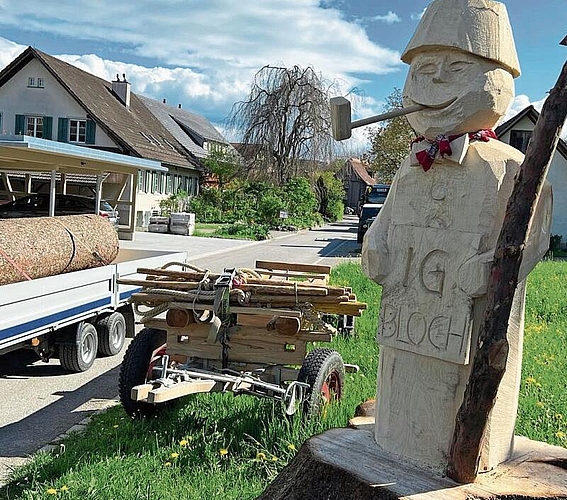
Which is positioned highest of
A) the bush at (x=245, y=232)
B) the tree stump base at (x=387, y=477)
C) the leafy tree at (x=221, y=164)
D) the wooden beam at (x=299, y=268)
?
the leafy tree at (x=221, y=164)

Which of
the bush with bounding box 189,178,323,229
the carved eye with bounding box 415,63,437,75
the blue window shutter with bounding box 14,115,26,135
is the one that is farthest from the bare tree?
the carved eye with bounding box 415,63,437,75

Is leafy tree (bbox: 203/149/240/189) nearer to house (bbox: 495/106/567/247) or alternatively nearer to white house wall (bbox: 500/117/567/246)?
house (bbox: 495/106/567/247)

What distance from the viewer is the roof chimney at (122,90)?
35781 mm

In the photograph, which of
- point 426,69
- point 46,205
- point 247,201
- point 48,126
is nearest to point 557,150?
point 247,201

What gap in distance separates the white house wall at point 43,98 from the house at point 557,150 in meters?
16.1

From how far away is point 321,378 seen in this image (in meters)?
5.27

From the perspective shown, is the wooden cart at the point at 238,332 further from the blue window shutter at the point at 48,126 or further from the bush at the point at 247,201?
the bush at the point at 247,201

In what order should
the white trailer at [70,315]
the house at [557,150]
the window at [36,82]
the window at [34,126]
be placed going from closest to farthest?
1. the white trailer at [70,315]
2. the house at [557,150]
3. the window at [36,82]
4. the window at [34,126]

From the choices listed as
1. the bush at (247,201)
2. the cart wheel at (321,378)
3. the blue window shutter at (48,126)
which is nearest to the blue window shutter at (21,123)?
the blue window shutter at (48,126)

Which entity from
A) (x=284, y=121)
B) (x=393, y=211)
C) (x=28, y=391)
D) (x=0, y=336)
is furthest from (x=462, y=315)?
(x=284, y=121)

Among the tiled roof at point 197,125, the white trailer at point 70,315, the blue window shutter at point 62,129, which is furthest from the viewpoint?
the tiled roof at point 197,125

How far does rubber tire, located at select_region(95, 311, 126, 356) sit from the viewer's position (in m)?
8.33

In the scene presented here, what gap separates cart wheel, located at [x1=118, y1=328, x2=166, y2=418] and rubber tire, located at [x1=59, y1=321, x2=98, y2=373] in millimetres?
1914

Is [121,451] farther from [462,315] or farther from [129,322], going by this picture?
[129,322]
